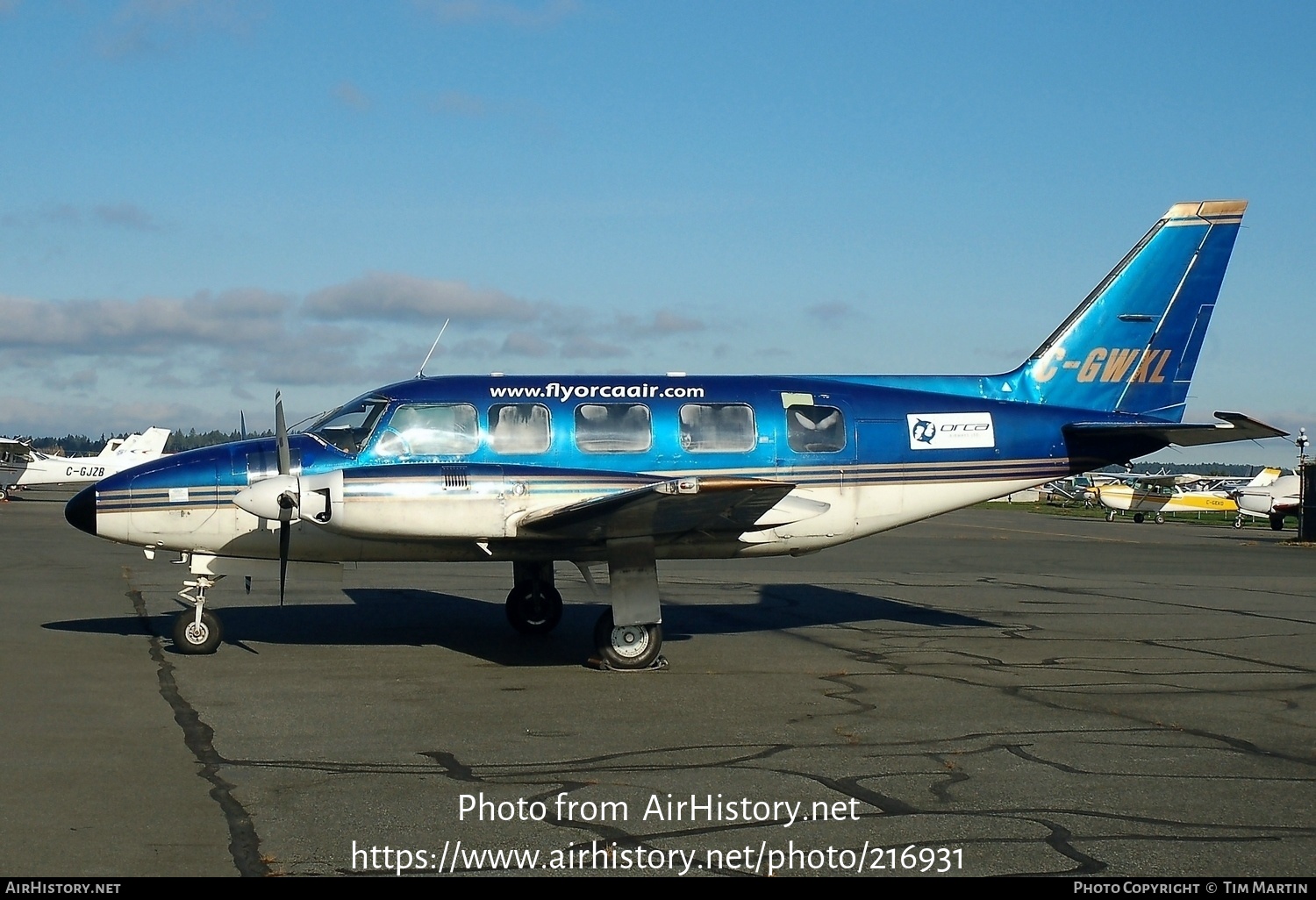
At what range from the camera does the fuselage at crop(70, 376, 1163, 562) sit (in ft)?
39.3

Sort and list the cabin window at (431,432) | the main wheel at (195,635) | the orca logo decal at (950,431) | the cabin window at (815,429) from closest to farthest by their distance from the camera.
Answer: the main wheel at (195,635), the cabin window at (431,432), the cabin window at (815,429), the orca logo decal at (950,431)

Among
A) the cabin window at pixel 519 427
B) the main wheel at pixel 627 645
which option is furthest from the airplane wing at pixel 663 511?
the cabin window at pixel 519 427

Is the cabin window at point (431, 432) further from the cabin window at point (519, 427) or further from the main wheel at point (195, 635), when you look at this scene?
the main wheel at point (195, 635)

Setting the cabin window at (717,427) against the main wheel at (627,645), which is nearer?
the main wheel at (627,645)

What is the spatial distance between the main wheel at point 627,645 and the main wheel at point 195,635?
416 cm

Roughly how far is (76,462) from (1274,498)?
197ft

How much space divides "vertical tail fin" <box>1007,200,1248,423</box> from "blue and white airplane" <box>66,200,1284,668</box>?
0.08 feet

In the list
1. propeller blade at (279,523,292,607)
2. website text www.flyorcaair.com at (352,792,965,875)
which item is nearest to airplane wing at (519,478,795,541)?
propeller blade at (279,523,292,607)

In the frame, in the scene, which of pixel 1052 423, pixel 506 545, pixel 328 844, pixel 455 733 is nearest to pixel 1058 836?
pixel 328 844

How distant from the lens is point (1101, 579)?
23.2 m

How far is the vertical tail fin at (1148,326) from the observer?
1559cm

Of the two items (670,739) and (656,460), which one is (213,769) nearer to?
(670,739)

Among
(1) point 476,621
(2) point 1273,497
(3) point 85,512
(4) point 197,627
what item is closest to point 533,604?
(1) point 476,621

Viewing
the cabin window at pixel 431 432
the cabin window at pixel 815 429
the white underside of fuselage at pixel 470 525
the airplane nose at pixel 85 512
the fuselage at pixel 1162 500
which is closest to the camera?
the white underside of fuselage at pixel 470 525
